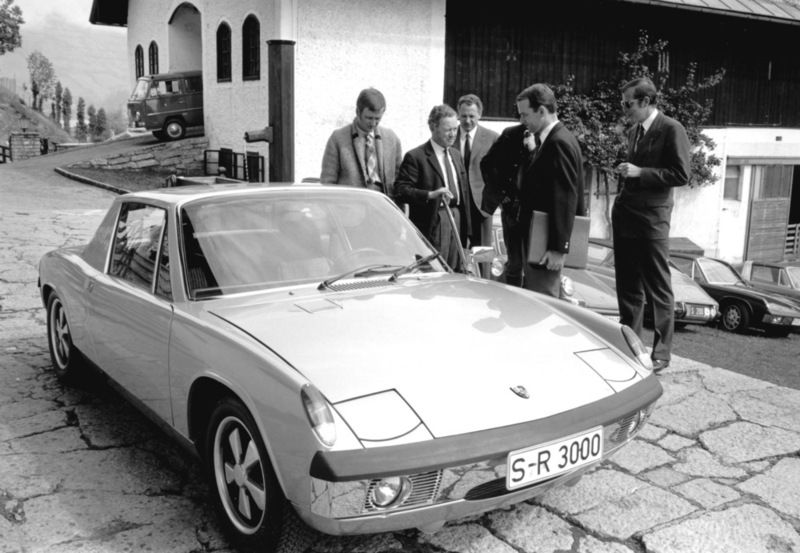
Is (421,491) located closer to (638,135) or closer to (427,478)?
(427,478)

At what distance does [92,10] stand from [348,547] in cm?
2880

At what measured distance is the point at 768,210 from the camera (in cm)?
2211

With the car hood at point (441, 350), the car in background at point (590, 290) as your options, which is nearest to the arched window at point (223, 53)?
the car in background at point (590, 290)

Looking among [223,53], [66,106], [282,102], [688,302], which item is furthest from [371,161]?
[66,106]

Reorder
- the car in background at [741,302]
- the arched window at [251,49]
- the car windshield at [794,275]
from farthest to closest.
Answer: the car windshield at [794,275]
the arched window at [251,49]
the car in background at [741,302]

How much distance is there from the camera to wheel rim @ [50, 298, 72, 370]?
4484mm

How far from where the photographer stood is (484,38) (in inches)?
620

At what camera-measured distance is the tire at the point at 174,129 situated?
790 inches

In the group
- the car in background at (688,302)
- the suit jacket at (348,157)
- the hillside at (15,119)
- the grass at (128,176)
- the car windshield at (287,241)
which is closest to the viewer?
the car windshield at (287,241)

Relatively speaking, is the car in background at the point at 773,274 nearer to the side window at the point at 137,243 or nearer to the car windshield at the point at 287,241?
the car windshield at the point at 287,241

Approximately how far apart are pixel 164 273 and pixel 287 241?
1.85 feet

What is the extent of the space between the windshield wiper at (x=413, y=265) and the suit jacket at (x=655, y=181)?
1695 mm

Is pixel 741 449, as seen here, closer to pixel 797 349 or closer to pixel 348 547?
pixel 348 547

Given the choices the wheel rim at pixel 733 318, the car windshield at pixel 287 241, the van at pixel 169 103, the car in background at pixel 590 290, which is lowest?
the wheel rim at pixel 733 318
